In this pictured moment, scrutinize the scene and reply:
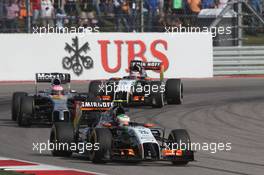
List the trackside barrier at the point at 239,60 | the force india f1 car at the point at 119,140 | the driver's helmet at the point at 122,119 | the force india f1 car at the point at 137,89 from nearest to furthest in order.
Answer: the force india f1 car at the point at 119,140
the driver's helmet at the point at 122,119
the force india f1 car at the point at 137,89
the trackside barrier at the point at 239,60

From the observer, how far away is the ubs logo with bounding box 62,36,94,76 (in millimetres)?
30078

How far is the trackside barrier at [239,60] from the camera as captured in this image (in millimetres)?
31734

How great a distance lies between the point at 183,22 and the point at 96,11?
3069 mm

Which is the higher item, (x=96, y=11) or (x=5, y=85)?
(x=96, y=11)

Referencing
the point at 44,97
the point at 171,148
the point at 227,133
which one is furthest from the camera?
the point at 44,97

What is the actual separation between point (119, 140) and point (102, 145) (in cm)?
61

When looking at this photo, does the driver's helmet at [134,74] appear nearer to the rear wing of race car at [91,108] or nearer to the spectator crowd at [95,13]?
the rear wing of race car at [91,108]

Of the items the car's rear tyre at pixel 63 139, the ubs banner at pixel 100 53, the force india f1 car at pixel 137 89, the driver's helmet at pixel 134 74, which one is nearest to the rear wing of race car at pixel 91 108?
the car's rear tyre at pixel 63 139

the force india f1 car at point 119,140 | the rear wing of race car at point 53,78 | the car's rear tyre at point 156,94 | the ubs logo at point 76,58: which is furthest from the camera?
→ the ubs logo at point 76,58

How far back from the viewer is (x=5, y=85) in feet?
95.4

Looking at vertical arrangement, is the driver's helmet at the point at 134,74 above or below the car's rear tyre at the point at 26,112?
above

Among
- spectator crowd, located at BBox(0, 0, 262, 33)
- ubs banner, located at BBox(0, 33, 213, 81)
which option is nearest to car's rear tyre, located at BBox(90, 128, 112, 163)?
ubs banner, located at BBox(0, 33, 213, 81)

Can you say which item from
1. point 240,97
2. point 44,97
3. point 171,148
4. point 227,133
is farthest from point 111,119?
point 240,97

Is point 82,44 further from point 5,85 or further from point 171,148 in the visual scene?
point 171,148
